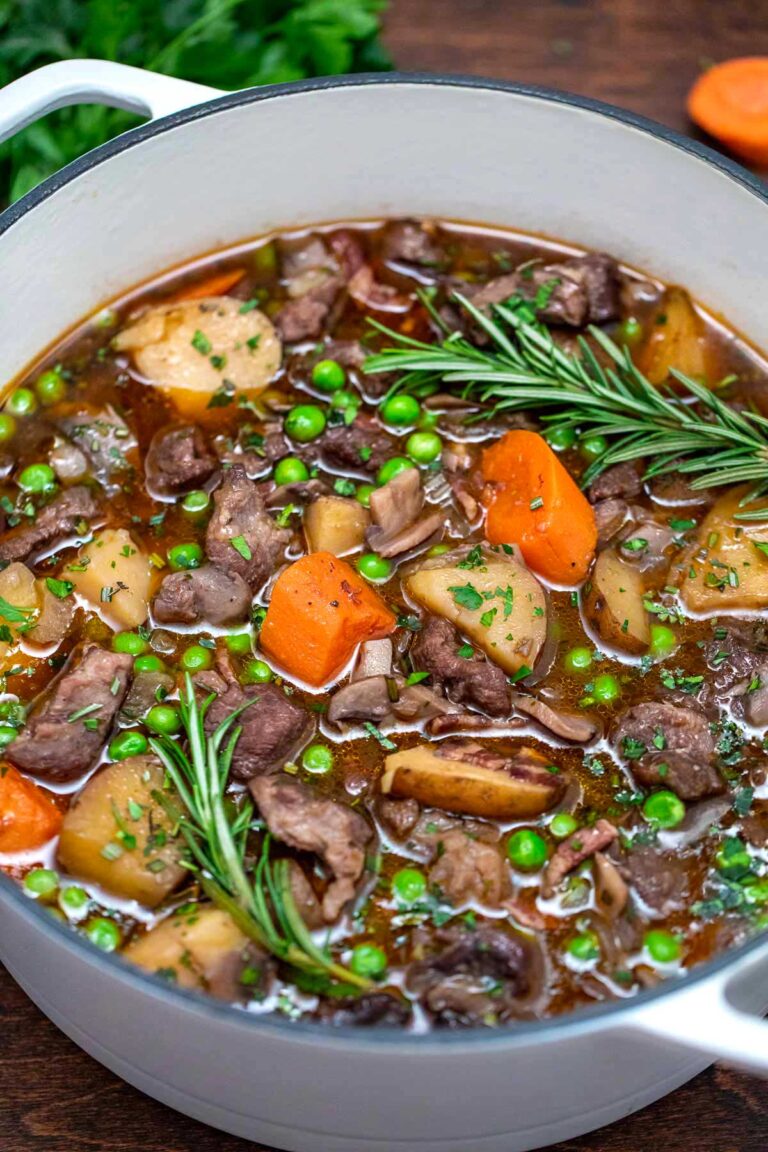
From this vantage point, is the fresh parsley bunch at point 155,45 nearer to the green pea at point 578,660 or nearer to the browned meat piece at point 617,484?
the browned meat piece at point 617,484

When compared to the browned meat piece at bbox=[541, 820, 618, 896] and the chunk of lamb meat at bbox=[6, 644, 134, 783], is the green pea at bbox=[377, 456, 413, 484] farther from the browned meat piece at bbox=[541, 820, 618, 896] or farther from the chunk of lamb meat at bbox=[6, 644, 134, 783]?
the browned meat piece at bbox=[541, 820, 618, 896]

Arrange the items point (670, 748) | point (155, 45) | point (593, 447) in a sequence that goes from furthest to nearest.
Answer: point (155, 45), point (593, 447), point (670, 748)

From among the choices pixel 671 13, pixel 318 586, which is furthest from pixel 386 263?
pixel 671 13

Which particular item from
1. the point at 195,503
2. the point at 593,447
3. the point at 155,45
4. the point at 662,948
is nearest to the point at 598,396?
the point at 593,447

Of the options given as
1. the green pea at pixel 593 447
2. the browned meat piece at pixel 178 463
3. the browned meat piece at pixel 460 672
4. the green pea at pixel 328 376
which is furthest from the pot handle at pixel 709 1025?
the green pea at pixel 328 376

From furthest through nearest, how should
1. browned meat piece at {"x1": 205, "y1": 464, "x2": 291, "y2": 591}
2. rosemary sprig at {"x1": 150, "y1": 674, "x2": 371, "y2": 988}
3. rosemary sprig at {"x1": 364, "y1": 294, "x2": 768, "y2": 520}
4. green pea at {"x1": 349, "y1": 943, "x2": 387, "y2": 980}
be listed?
rosemary sprig at {"x1": 364, "y1": 294, "x2": 768, "y2": 520}, browned meat piece at {"x1": 205, "y1": 464, "x2": 291, "y2": 591}, green pea at {"x1": 349, "y1": 943, "x2": 387, "y2": 980}, rosemary sprig at {"x1": 150, "y1": 674, "x2": 371, "y2": 988}

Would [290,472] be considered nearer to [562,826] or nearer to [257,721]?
[257,721]

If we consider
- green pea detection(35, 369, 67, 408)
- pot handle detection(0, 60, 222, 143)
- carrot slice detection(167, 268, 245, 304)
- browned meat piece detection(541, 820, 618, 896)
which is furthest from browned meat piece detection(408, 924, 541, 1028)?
pot handle detection(0, 60, 222, 143)
